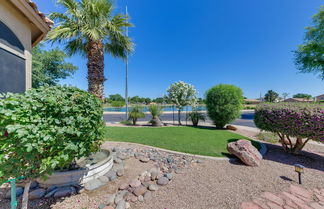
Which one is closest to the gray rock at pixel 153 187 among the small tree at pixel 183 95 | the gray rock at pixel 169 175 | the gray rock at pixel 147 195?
the gray rock at pixel 147 195

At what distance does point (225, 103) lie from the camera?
915 centimetres

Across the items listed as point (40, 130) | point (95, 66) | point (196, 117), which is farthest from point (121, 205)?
point (196, 117)

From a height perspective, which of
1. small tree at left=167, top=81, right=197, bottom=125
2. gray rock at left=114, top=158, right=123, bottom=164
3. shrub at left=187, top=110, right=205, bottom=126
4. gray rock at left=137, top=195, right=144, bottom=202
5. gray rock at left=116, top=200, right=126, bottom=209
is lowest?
gray rock at left=137, top=195, right=144, bottom=202

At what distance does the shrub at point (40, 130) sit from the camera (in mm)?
1368

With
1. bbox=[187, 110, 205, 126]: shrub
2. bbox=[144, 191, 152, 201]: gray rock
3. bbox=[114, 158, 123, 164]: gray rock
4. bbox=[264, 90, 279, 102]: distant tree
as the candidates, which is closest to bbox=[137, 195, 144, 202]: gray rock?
bbox=[144, 191, 152, 201]: gray rock

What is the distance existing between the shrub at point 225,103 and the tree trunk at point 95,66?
808 cm

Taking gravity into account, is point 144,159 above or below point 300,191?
above

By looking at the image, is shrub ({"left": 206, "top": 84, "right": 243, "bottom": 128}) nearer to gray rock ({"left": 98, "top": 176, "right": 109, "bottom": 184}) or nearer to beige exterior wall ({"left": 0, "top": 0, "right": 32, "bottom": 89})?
gray rock ({"left": 98, "top": 176, "right": 109, "bottom": 184})

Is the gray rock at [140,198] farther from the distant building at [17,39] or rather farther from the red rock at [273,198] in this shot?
the distant building at [17,39]

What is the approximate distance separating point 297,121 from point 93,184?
6299 mm

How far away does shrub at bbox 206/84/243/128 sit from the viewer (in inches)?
354

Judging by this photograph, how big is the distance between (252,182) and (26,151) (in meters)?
4.34

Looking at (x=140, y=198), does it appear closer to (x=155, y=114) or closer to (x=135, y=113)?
(x=155, y=114)

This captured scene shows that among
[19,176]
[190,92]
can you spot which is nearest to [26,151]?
[19,176]
